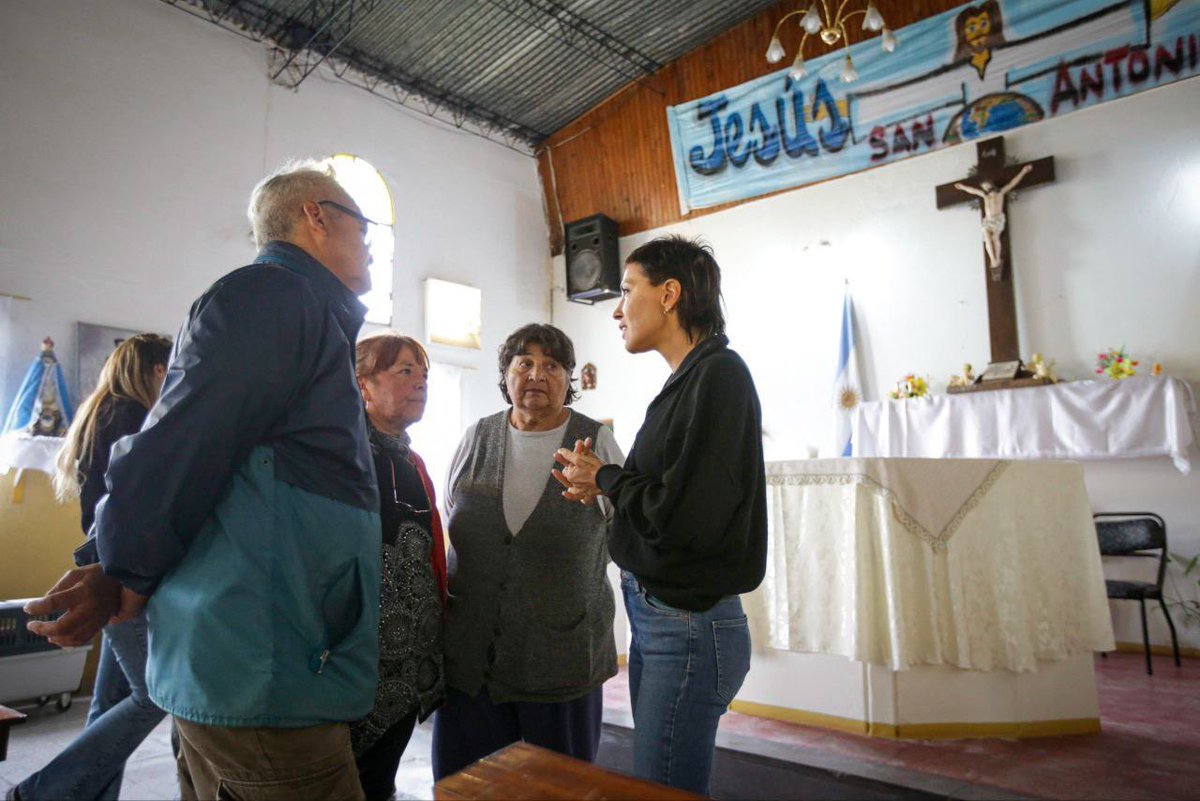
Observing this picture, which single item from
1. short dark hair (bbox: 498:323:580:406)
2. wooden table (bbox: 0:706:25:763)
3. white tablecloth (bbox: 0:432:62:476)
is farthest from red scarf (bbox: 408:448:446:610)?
white tablecloth (bbox: 0:432:62:476)

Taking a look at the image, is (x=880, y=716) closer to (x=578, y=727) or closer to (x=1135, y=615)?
(x=578, y=727)

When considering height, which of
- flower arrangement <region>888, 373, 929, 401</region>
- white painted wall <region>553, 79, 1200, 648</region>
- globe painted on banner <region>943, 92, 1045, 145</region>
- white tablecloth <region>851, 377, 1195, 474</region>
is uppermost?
globe painted on banner <region>943, 92, 1045, 145</region>

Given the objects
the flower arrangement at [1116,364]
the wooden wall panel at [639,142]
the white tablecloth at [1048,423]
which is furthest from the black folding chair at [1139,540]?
the wooden wall panel at [639,142]

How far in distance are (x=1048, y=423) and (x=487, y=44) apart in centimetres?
627

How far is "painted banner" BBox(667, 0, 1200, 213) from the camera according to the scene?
19.5 ft

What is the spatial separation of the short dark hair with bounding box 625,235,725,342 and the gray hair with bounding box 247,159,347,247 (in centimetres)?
58

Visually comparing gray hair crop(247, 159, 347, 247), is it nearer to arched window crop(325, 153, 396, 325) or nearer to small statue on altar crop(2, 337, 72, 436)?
small statue on altar crop(2, 337, 72, 436)

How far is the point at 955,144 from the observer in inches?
268

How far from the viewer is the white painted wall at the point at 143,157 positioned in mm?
5422

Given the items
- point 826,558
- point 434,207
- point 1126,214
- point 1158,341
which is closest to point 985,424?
point 1158,341

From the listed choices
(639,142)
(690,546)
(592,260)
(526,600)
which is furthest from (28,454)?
(639,142)

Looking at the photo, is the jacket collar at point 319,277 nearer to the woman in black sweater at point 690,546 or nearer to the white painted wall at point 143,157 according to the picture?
the woman in black sweater at point 690,546

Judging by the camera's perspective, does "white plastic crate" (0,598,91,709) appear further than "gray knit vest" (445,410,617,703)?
Yes

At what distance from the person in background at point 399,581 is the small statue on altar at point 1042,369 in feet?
18.3
